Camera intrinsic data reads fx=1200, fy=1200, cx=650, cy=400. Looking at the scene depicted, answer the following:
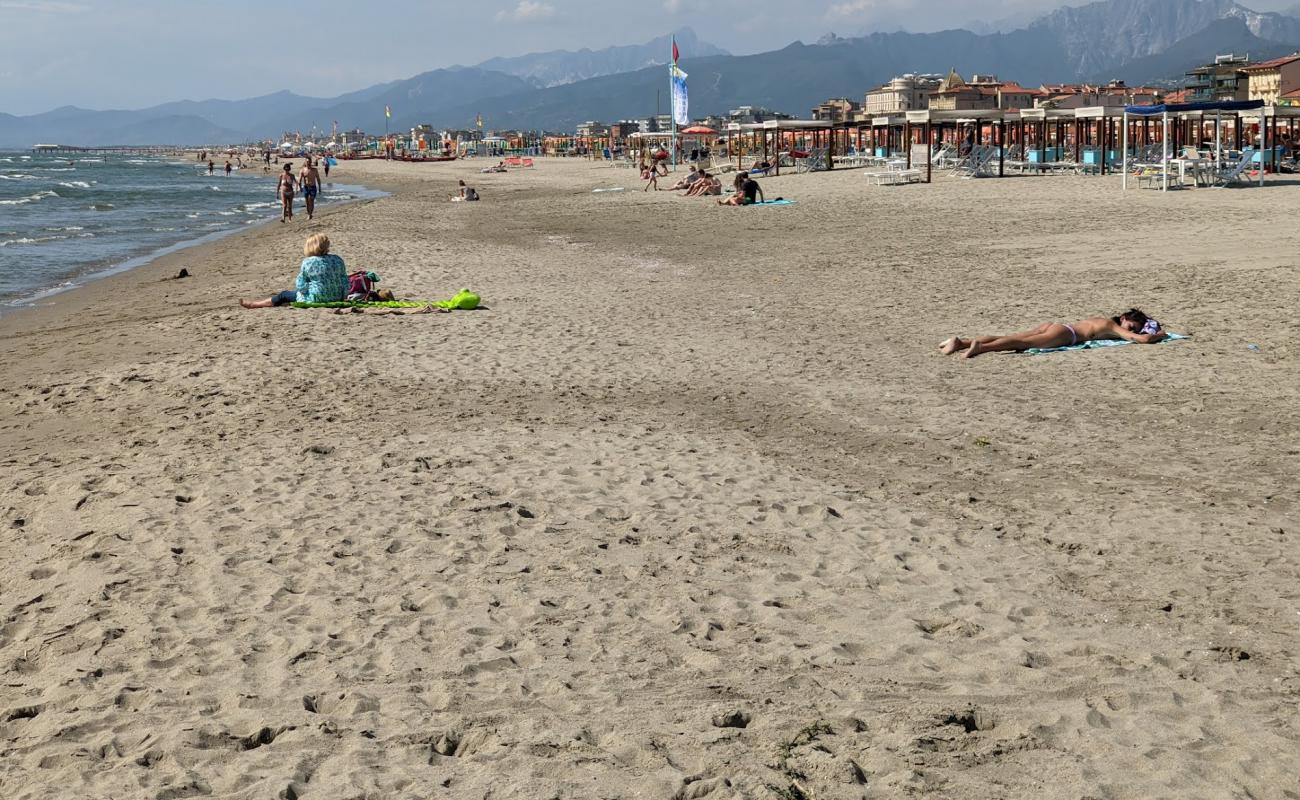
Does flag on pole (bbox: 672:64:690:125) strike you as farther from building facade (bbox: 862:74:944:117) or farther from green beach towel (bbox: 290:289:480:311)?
building facade (bbox: 862:74:944:117)

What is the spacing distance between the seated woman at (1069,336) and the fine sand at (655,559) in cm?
21

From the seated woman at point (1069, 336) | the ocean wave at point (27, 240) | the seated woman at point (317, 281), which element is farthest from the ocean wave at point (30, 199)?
the seated woman at point (1069, 336)

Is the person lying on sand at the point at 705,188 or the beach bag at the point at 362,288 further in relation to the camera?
the person lying on sand at the point at 705,188

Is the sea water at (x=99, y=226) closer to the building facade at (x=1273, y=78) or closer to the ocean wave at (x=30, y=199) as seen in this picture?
the ocean wave at (x=30, y=199)

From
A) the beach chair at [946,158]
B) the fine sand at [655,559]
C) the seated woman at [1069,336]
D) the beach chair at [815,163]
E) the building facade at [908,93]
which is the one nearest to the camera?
the fine sand at [655,559]

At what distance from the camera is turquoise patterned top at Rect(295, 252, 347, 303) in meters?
11.0

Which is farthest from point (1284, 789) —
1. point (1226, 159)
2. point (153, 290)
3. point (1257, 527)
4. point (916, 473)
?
point (1226, 159)

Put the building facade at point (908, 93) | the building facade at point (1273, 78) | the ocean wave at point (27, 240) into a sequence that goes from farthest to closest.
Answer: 1. the building facade at point (908, 93)
2. the building facade at point (1273, 78)
3. the ocean wave at point (27, 240)

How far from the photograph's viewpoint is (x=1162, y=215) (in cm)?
1717

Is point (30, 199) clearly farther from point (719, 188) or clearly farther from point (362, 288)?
point (362, 288)

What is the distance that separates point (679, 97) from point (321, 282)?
1314 inches

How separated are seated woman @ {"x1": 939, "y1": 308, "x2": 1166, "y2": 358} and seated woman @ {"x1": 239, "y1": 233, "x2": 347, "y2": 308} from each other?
18.5ft

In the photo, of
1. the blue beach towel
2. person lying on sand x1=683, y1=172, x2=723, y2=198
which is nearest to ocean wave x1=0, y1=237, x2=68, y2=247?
person lying on sand x1=683, y1=172, x2=723, y2=198

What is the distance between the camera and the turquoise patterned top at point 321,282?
11008 millimetres
